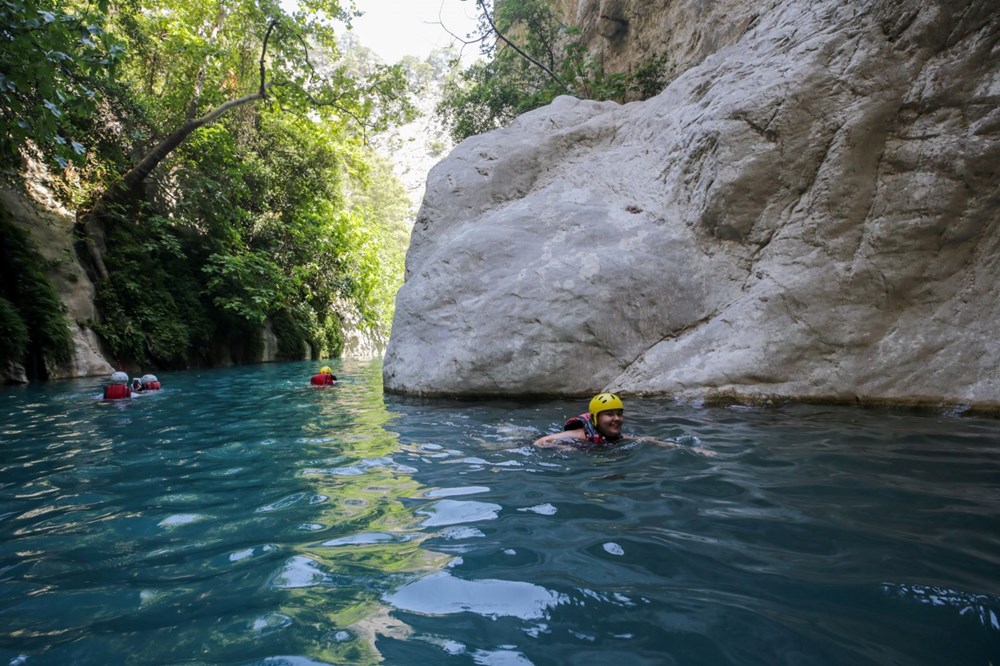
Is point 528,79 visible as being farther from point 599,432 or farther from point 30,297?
point 599,432

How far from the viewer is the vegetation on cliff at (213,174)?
14266 millimetres

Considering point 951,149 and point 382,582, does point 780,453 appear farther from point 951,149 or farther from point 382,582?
point 951,149

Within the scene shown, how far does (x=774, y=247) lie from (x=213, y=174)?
16.6 meters

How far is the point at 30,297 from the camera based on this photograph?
10992 millimetres

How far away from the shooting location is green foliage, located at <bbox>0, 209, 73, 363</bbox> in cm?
1091

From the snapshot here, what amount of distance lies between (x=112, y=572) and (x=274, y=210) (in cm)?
2053

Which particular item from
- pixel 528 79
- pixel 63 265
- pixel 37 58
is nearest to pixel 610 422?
pixel 37 58

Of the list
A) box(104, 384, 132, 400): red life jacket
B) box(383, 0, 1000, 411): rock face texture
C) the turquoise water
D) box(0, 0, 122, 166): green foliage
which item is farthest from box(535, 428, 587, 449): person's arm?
box(104, 384, 132, 400): red life jacket

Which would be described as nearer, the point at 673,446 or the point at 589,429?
the point at 673,446

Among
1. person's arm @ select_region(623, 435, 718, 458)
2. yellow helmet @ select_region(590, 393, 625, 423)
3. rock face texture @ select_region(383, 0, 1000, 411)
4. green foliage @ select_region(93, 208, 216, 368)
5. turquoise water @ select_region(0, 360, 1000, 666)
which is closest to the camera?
turquoise water @ select_region(0, 360, 1000, 666)

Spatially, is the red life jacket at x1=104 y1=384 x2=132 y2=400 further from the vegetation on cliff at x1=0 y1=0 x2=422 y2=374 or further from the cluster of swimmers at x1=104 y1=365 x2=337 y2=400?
the vegetation on cliff at x1=0 y1=0 x2=422 y2=374

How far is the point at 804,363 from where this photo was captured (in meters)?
6.40

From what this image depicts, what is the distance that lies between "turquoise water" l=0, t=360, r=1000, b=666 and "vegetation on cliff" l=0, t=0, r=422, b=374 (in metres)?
9.84

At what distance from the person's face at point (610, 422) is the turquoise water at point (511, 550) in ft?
0.97
